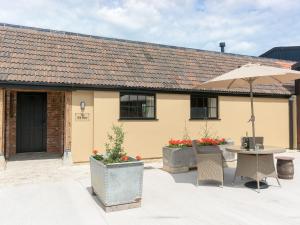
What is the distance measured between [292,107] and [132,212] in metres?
11.8

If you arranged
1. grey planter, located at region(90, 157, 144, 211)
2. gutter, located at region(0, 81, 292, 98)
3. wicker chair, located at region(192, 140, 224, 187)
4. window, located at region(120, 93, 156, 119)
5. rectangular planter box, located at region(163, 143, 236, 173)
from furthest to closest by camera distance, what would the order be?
window, located at region(120, 93, 156, 119) < gutter, located at region(0, 81, 292, 98) < rectangular planter box, located at region(163, 143, 236, 173) < wicker chair, located at region(192, 140, 224, 187) < grey planter, located at region(90, 157, 144, 211)

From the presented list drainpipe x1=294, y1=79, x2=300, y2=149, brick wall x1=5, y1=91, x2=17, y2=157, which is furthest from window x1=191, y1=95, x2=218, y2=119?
brick wall x1=5, y1=91, x2=17, y2=157

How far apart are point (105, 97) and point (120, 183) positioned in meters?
5.19

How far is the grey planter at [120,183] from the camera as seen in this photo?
4.93 m

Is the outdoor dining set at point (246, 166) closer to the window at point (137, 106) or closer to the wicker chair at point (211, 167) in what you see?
the wicker chair at point (211, 167)

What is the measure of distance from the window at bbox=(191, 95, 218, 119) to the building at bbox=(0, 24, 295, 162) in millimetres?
42

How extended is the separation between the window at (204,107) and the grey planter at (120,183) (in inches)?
262

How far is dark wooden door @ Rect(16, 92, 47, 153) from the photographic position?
1086cm

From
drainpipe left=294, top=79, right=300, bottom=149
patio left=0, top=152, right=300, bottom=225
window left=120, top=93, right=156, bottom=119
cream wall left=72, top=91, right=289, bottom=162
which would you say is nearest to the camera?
patio left=0, top=152, right=300, bottom=225

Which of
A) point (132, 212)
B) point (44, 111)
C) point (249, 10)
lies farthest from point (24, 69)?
point (249, 10)

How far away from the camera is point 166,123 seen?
10766mm

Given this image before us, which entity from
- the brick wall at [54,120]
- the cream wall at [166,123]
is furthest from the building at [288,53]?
the brick wall at [54,120]

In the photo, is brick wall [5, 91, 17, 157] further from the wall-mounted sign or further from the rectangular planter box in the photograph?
the rectangular planter box

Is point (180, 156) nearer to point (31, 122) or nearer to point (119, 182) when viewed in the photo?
point (119, 182)
